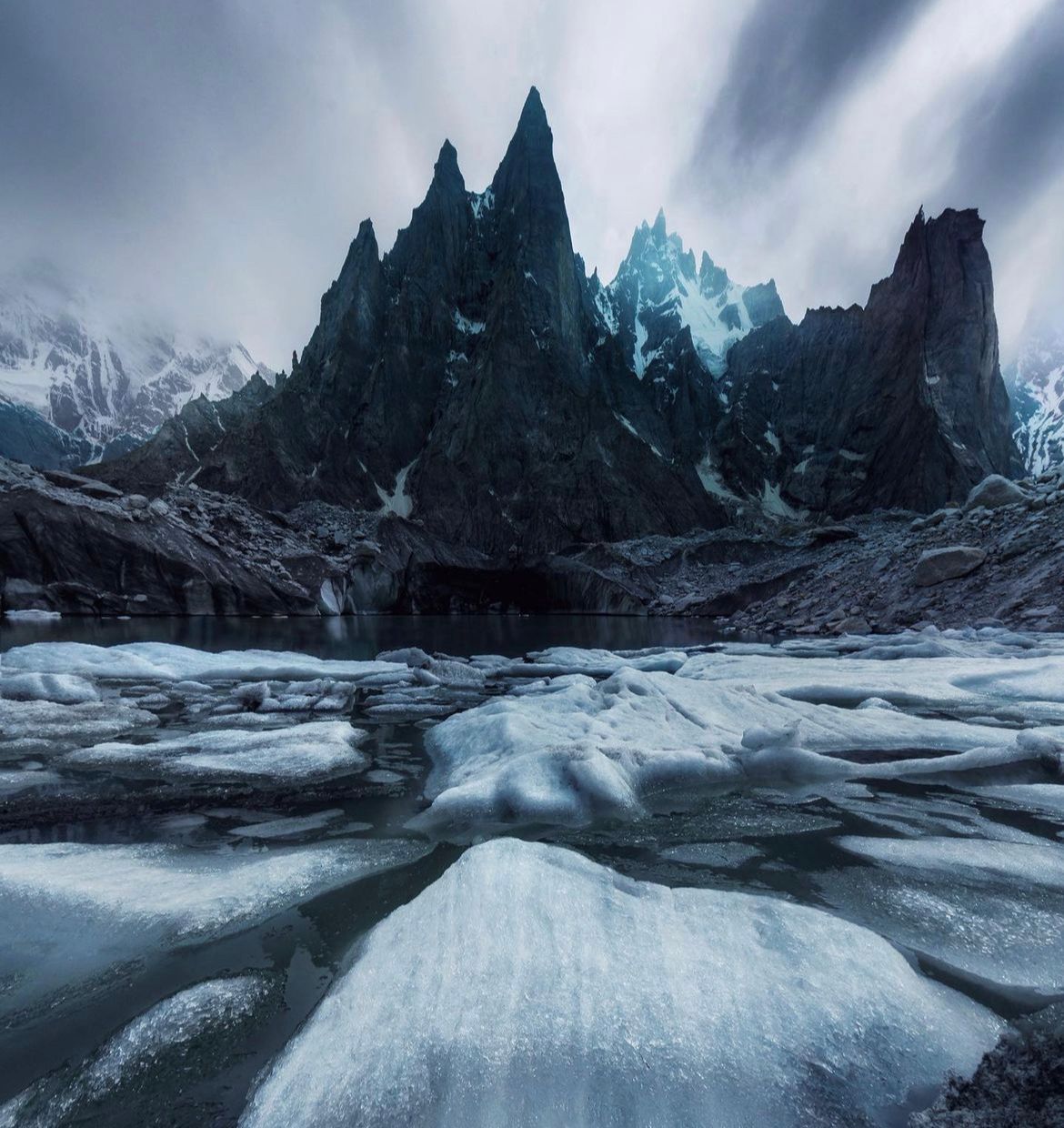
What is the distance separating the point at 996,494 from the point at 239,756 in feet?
95.0

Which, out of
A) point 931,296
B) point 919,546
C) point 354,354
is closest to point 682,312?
point 931,296

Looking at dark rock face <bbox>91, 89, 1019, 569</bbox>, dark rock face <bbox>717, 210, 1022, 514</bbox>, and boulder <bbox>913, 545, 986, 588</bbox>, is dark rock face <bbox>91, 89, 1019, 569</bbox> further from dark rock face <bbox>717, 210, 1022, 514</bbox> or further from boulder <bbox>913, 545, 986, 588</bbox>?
boulder <bbox>913, 545, 986, 588</bbox>

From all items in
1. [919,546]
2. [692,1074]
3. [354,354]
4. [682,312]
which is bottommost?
[692,1074]

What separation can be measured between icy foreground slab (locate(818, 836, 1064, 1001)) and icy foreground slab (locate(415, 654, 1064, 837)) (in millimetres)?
1254

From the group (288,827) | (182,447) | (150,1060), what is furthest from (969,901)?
(182,447)

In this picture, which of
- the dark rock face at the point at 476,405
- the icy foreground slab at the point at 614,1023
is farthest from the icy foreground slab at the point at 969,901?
the dark rock face at the point at 476,405

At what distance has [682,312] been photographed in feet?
337

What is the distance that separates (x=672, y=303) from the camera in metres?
99.4

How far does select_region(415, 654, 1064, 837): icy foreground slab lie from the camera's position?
358 cm

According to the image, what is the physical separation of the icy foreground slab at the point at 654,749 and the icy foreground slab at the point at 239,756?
0.92m

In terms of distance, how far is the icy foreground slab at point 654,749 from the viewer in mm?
3580

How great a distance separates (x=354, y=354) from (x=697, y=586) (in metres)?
53.6

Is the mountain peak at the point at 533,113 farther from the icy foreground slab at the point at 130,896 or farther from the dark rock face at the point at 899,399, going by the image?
the icy foreground slab at the point at 130,896

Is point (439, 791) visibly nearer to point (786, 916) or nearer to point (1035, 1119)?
point (786, 916)
